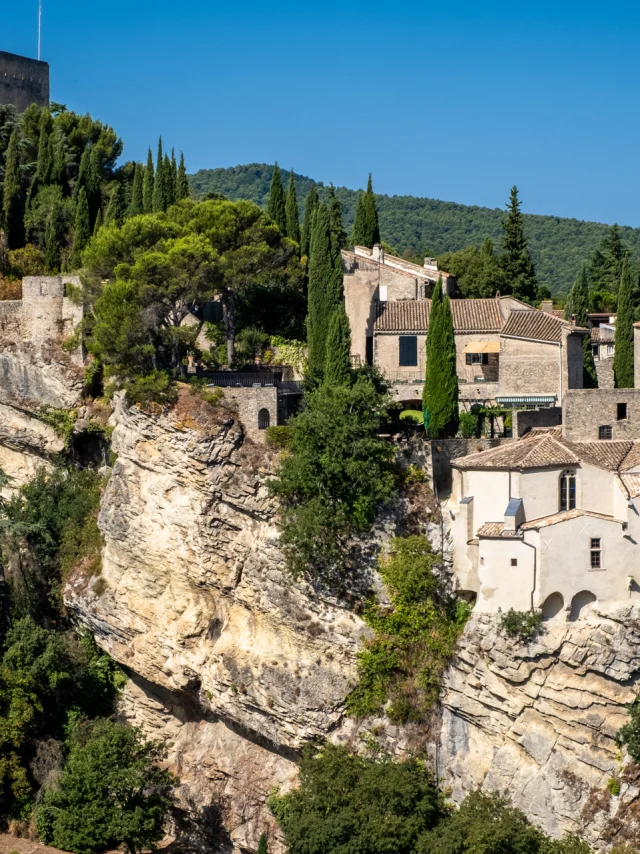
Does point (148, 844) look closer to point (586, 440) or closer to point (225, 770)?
point (225, 770)

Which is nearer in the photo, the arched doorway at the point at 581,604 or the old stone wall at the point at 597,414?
the arched doorway at the point at 581,604

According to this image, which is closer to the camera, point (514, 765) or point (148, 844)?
point (514, 765)

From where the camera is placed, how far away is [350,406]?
40000mm

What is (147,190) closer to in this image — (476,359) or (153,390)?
(153,390)

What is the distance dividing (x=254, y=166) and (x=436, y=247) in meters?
35.0

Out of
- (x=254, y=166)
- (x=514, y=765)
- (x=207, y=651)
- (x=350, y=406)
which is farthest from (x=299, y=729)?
(x=254, y=166)

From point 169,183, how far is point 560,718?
27064 mm

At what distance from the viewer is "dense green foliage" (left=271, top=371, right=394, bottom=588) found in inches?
1553

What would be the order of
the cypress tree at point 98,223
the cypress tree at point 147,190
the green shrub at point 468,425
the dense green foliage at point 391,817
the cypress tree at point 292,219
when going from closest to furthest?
the dense green foliage at point 391,817 < the green shrub at point 468,425 < the cypress tree at point 98,223 < the cypress tree at point 147,190 < the cypress tree at point 292,219

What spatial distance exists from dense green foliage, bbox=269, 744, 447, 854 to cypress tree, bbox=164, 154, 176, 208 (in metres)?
23.5

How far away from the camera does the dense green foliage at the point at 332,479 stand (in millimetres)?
39438

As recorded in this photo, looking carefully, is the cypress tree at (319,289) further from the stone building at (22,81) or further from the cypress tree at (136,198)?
the stone building at (22,81)

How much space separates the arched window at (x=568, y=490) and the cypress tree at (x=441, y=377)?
4.96 meters

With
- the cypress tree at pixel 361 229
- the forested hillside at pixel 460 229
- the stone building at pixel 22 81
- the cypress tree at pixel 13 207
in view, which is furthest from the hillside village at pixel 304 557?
the forested hillside at pixel 460 229
